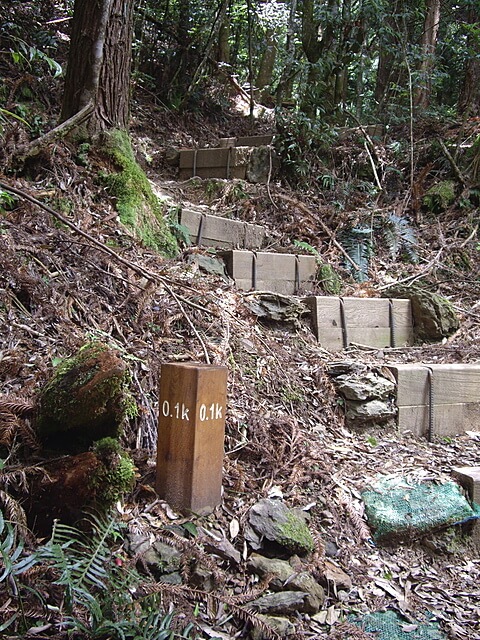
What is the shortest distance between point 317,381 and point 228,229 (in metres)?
2.42

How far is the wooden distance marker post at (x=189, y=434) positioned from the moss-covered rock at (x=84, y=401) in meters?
0.31

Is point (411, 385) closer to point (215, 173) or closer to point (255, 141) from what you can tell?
point (215, 173)

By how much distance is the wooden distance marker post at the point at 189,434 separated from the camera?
7.14 ft

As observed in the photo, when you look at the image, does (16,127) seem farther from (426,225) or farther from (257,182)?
(426,225)

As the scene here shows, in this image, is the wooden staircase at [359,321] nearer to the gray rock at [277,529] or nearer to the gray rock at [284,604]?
the gray rock at [277,529]

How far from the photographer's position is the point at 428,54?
30.0 ft

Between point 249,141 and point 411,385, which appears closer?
point 411,385

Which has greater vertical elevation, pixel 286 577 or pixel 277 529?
pixel 277 529

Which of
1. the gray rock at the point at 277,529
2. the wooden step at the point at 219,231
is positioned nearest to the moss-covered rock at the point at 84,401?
the gray rock at the point at 277,529

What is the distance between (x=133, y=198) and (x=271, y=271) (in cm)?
144

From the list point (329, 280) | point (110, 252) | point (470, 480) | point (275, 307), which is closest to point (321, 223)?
point (329, 280)

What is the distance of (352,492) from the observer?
2875 millimetres

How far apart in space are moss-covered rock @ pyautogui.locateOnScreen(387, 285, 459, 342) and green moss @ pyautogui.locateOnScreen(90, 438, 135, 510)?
370cm

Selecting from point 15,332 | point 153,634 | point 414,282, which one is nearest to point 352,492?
point 153,634
